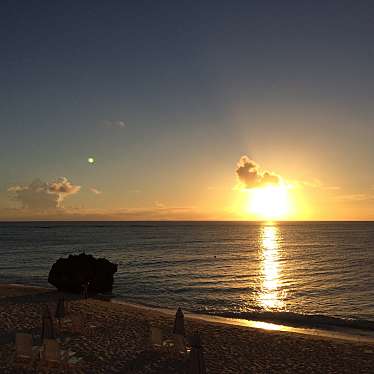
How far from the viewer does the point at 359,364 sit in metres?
16.0

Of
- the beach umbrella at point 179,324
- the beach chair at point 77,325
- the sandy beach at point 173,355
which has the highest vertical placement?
the beach umbrella at point 179,324

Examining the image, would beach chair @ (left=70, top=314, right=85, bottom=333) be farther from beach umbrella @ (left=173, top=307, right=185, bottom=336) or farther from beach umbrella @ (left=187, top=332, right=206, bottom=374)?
beach umbrella @ (left=187, top=332, right=206, bottom=374)

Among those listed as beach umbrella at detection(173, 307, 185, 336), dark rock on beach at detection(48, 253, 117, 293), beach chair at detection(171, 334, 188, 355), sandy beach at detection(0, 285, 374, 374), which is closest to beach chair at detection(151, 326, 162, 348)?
sandy beach at detection(0, 285, 374, 374)

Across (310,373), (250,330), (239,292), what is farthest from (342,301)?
(310,373)

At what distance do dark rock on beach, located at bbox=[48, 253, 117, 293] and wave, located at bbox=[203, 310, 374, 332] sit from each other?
8889 millimetres

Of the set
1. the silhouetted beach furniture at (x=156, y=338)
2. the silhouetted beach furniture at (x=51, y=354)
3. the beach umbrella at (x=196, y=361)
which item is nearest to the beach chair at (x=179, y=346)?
the silhouetted beach furniture at (x=156, y=338)

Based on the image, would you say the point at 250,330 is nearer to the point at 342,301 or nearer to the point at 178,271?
the point at 342,301

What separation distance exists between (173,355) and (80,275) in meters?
18.0

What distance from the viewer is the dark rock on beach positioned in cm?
3184

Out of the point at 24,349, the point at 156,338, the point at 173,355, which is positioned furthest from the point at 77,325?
the point at 173,355

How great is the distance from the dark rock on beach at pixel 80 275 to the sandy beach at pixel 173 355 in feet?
25.5

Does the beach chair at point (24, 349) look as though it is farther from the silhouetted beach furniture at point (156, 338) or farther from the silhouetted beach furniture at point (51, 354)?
the silhouetted beach furniture at point (156, 338)

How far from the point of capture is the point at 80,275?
3177cm

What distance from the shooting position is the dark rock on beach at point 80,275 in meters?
31.8
